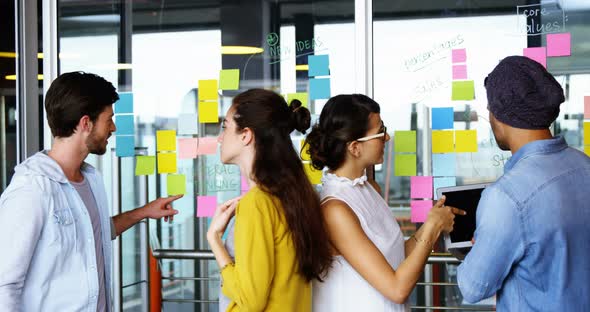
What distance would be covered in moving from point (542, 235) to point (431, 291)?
350cm

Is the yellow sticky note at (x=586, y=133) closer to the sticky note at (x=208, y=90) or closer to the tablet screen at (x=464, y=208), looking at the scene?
the tablet screen at (x=464, y=208)

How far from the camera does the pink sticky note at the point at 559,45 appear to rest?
313 centimetres

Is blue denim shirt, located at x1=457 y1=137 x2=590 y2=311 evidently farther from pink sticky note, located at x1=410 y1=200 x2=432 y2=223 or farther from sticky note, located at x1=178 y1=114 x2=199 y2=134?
sticky note, located at x1=178 y1=114 x2=199 y2=134

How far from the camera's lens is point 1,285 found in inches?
82.6

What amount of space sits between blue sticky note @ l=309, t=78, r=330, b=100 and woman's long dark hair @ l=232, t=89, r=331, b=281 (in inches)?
48.7

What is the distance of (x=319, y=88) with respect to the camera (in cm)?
329

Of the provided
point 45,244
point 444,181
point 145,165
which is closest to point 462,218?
point 444,181

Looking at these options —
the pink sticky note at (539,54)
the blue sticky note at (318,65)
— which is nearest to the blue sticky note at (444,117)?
the pink sticky note at (539,54)

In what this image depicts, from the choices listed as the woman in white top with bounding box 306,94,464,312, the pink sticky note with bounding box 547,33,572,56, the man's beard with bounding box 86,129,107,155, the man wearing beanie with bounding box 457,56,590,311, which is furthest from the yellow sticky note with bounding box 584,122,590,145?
the man's beard with bounding box 86,129,107,155

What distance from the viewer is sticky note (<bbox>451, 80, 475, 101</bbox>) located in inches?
128

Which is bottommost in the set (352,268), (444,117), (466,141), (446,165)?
(352,268)

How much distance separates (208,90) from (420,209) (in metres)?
1.07

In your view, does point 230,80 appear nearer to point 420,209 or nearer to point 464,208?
point 420,209

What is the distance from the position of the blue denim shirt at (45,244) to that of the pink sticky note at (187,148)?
1.13 metres
